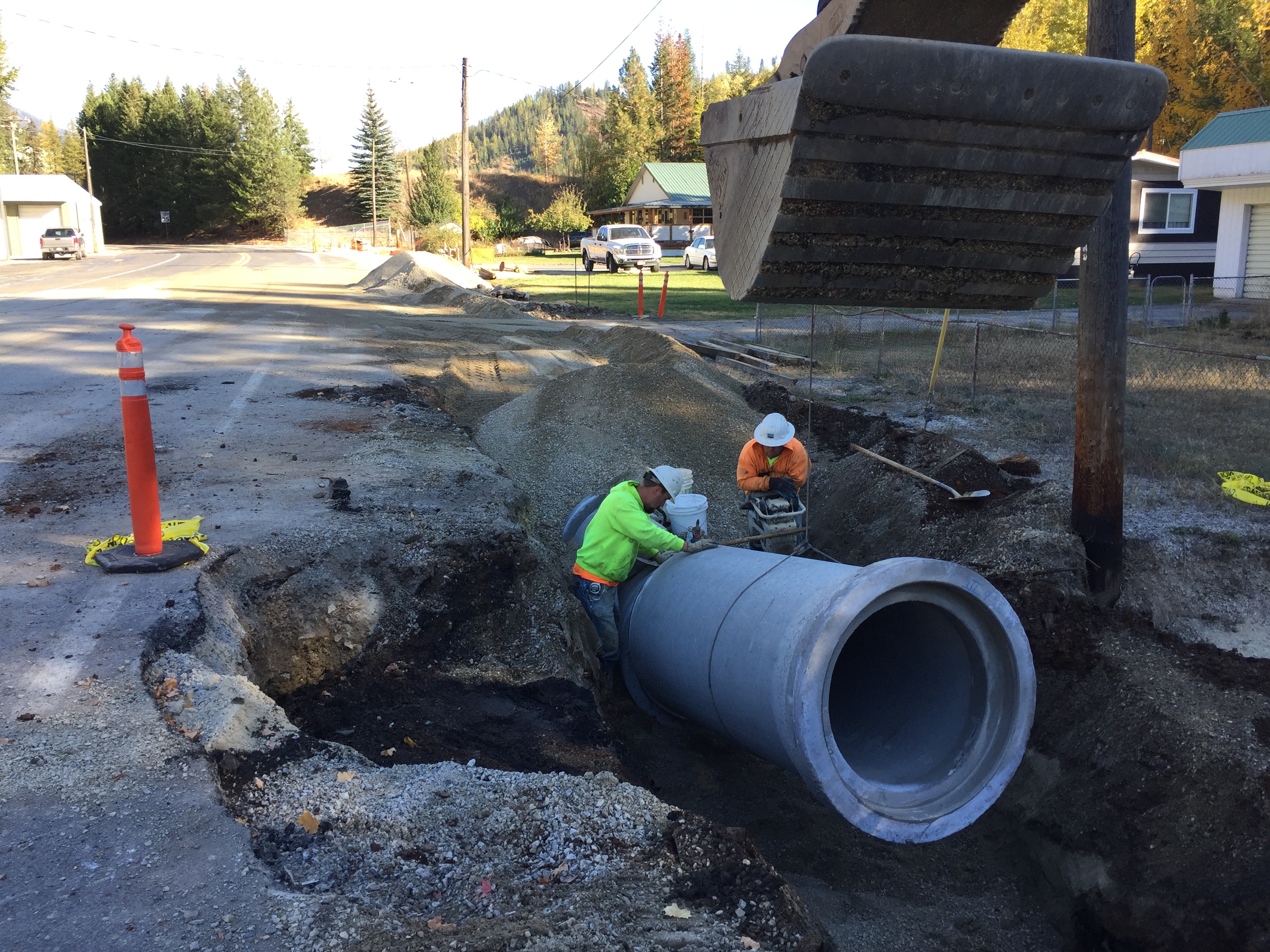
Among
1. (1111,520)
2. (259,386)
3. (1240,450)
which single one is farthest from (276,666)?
(1240,450)

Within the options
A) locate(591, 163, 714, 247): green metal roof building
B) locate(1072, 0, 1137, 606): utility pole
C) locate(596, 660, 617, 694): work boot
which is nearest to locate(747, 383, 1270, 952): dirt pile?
locate(1072, 0, 1137, 606): utility pole

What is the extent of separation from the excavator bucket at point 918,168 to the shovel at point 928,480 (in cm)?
337

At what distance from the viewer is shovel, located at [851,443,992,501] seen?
7770 mm

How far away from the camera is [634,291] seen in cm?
3062

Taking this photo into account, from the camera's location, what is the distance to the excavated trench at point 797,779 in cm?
468

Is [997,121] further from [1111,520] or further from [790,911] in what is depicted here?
[1111,520]

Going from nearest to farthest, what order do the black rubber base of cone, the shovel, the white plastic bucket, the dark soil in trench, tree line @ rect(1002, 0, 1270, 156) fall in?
the dark soil in trench
the black rubber base of cone
the white plastic bucket
the shovel
tree line @ rect(1002, 0, 1270, 156)

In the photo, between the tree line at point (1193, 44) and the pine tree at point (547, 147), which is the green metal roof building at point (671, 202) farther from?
the pine tree at point (547, 147)

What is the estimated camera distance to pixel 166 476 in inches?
288

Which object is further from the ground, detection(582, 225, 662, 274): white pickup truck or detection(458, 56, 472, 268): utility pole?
detection(458, 56, 472, 268): utility pole

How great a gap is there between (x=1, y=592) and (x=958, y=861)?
17.5 ft

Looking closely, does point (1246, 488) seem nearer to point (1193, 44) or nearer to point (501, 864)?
point (501, 864)

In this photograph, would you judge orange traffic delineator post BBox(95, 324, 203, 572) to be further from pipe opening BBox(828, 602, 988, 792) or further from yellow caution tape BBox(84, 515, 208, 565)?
pipe opening BBox(828, 602, 988, 792)

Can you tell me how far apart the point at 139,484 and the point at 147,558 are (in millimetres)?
418
